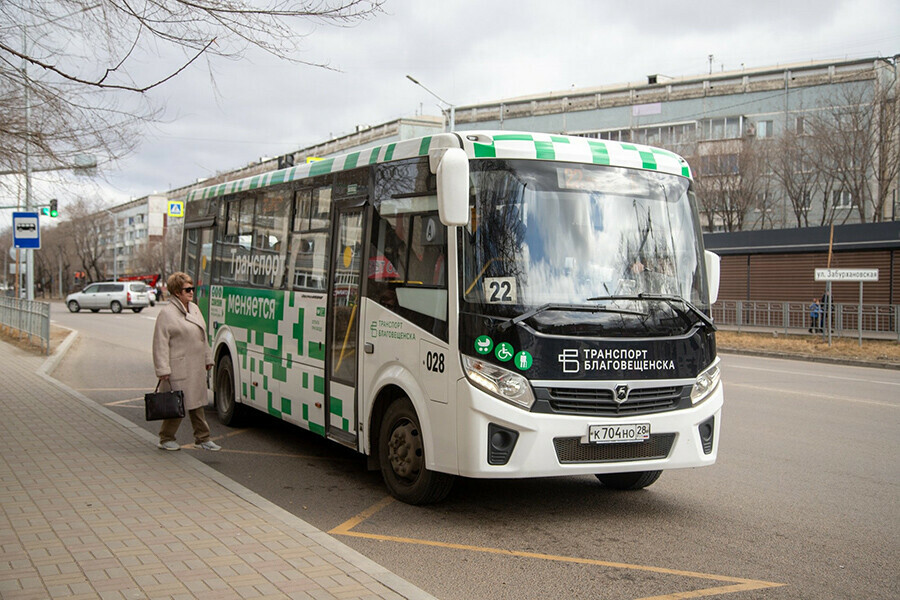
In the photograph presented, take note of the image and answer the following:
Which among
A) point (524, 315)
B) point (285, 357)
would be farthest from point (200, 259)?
point (524, 315)

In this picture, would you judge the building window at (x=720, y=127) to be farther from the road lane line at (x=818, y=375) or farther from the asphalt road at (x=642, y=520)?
→ the asphalt road at (x=642, y=520)

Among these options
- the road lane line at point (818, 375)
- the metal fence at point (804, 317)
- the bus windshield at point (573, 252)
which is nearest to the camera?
the bus windshield at point (573, 252)

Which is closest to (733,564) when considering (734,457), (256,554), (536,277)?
(536,277)

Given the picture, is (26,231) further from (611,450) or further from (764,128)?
(764,128)

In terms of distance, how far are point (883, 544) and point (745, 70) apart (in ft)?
185

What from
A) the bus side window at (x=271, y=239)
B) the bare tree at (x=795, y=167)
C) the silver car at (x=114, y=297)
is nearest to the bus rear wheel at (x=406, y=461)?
the bus side window at (x=271, y=239)

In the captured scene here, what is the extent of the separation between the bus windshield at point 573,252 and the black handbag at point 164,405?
3.71 m

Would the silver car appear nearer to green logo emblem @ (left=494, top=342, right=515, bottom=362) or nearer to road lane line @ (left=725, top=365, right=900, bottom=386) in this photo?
road lane line @ (left=725, top=365, right=900, bottom=386)

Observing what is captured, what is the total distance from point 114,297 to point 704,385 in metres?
50.7

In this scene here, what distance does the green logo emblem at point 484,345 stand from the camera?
6113 mm

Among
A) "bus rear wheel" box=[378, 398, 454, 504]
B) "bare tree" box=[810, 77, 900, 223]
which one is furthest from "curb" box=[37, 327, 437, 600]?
"bare tree" box=[810, 77, 900, 223]

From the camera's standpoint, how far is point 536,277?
249 inches

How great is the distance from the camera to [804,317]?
28062 millimetres

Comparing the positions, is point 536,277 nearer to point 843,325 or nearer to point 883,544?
point 883,544
